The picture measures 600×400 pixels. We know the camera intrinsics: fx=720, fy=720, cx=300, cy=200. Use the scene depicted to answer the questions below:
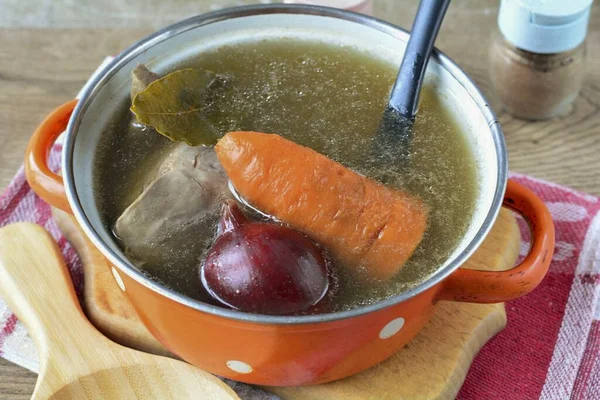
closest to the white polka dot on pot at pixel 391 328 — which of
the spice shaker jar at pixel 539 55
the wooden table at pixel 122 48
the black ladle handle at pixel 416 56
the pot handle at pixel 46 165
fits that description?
the black ladle handle at pixel 416 56

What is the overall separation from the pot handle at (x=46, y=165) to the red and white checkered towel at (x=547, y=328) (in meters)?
0.23

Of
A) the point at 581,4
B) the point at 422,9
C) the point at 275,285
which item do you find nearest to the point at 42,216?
the point at 275,285

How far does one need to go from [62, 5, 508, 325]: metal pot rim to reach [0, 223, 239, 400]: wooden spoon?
0.26 m

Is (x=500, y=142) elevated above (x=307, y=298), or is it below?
above

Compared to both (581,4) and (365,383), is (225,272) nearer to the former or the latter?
(365,383)

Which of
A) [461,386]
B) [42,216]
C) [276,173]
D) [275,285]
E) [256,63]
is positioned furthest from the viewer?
[42,216]

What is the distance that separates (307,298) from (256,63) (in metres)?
0.52

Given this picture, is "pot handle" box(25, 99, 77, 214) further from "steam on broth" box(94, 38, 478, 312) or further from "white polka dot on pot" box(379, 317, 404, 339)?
"white polka dot on pot" box(379, 317, 404, 339)

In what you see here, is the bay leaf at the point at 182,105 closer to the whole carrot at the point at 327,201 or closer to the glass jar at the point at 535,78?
the whole carrot at the point at 327,201

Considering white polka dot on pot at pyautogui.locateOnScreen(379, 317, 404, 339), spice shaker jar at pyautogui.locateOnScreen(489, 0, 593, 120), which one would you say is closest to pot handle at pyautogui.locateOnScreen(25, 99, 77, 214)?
white polka dot on pot at pyautogui.locateOnScreen(379, 317, 404, 339)

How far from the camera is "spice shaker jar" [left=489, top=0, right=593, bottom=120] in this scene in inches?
58.5

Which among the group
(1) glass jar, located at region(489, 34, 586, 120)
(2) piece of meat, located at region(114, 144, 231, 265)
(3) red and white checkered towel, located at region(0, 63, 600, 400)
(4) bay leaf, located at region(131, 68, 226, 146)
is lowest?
(3) red and white checkered towel, located at region(0, 63, 600, 400)

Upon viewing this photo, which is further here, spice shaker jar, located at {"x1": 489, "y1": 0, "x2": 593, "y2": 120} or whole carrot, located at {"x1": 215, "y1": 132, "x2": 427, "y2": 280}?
spice shaker jar, located at {"x1": 489, "y1": 0, "x2": 593, "y2": 120}

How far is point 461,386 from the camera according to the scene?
1191mm
